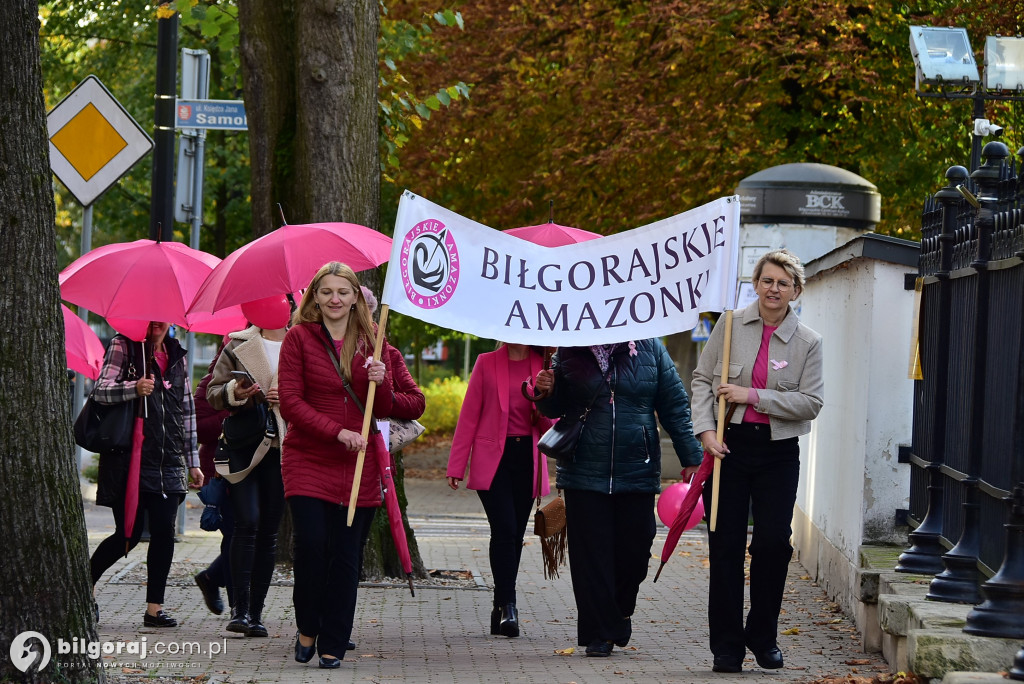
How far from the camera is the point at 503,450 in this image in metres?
8.44

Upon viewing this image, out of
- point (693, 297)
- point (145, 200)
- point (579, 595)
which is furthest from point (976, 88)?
point (145, 200)

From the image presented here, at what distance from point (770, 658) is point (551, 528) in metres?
1.81

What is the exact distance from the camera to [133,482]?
8312 millimetres

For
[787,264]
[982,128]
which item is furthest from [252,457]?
[982,128]

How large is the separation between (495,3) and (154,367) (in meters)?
14.4

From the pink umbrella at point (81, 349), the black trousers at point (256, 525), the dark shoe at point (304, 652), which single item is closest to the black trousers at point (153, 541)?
the black trousers at point (256, 525)

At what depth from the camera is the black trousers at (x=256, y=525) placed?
804cm

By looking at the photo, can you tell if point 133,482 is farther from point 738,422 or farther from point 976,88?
point 976,88

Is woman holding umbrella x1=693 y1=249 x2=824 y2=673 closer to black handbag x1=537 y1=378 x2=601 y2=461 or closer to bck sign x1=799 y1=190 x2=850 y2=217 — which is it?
black handbag x1=537 y1=378 x2=601 y2=461

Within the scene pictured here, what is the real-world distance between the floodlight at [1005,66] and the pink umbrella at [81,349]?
223 inches

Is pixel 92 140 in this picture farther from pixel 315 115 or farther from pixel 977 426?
pixel 977 426

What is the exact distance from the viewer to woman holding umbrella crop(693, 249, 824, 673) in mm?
7043

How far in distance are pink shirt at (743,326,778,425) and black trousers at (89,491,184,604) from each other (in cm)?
334

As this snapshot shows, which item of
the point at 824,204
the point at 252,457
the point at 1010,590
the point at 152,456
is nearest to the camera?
the point at 1010,590
